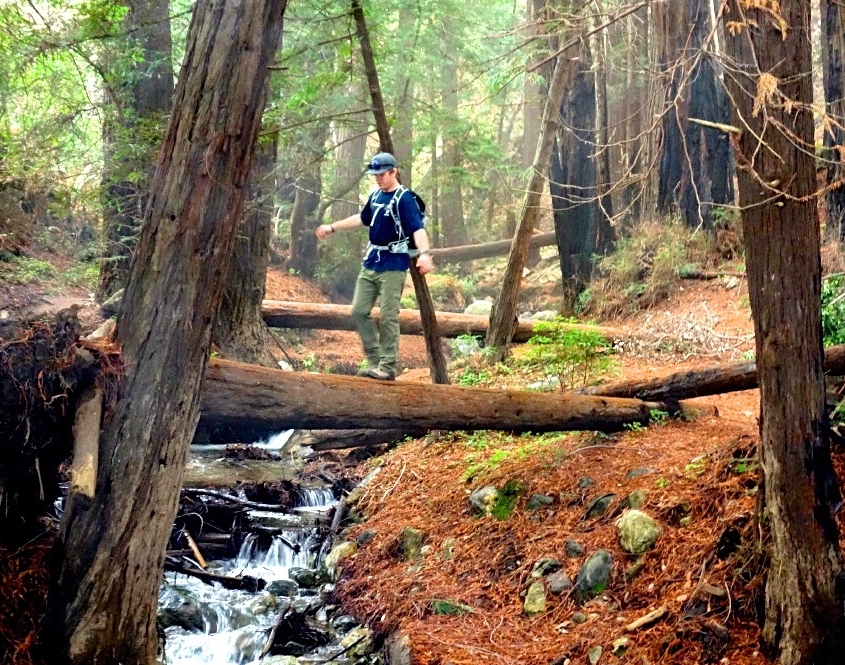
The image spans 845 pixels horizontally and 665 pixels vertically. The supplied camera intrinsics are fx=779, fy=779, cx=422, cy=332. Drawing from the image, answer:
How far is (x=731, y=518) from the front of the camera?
5.07m

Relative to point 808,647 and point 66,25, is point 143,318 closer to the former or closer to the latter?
point 808,647

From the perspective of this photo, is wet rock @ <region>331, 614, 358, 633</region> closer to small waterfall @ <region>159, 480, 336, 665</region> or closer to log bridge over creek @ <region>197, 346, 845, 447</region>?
small waterfall @ <region>159, 480, 336, 665</region>

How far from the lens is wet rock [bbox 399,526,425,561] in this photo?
6925mm

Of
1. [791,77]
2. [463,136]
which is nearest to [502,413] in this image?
[791,77]

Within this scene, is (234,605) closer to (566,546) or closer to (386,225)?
(566,546)

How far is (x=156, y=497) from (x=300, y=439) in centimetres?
637

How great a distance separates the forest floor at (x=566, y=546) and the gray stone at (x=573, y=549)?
21mm

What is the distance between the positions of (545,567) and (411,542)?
1.53 meters

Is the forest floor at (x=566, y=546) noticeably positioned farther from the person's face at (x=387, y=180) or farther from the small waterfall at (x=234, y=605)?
the person's face at (x=387, y=180)

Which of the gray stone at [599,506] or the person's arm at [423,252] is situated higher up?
the person's arm at [423,252]

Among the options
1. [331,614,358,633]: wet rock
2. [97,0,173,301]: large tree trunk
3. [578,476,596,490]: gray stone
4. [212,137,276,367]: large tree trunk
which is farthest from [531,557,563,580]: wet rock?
[212,137,276,367]: large tree trunk

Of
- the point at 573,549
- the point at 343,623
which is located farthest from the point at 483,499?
the point at 343,623

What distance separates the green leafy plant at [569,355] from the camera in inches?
324

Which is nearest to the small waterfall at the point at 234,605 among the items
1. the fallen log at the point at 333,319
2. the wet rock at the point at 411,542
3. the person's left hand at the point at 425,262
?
the wet rock at the point at 411,542
